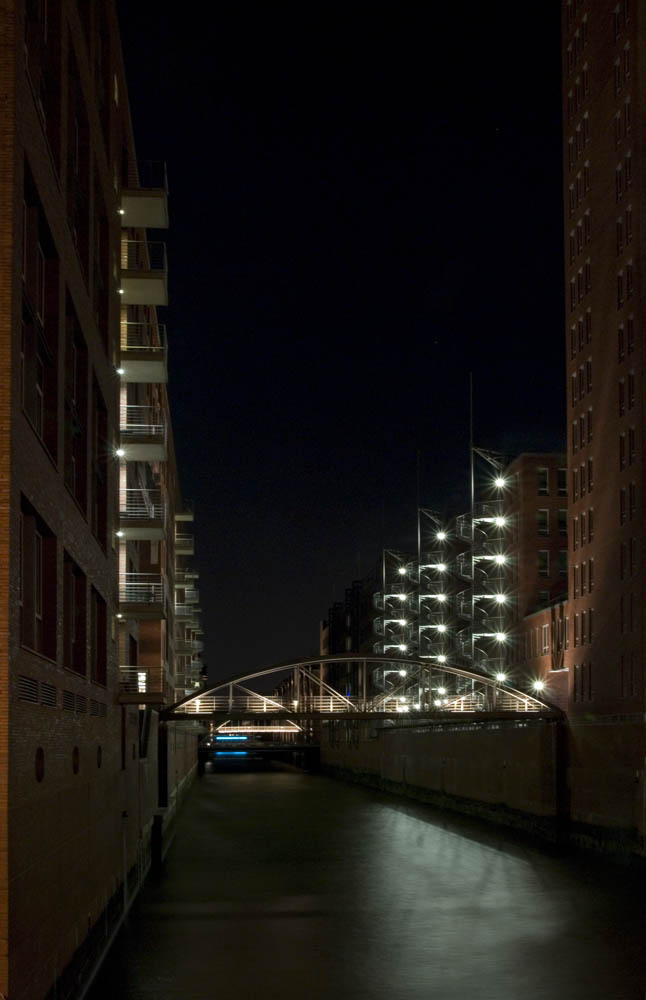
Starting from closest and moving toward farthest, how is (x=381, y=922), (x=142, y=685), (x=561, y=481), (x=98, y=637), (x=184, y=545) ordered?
(x=98, y=637) < (x=381, y=922) < (x=142, y=685) < (x=561, y=481) < (x=184, y=545)

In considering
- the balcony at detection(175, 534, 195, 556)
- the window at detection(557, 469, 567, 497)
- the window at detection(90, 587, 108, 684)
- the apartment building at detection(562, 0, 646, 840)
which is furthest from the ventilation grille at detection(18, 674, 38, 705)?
the balcony at detection(175, 534, 195, 556)

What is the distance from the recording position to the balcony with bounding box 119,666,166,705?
1168 inches

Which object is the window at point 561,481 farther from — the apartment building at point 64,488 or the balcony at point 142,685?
the apartment building at point 64,488

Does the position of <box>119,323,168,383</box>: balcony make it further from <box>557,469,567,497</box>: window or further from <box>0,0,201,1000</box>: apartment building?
<box>557,469,567,497</box>: window

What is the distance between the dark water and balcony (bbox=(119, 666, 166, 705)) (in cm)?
490

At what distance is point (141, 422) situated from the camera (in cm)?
5181

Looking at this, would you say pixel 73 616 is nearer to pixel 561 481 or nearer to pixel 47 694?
pixel 47 694

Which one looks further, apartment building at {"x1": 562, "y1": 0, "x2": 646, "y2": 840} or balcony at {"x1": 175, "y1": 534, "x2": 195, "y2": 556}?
balcony at {"x1": 175, "y1": 534, "x2": 195, "y2": 556}

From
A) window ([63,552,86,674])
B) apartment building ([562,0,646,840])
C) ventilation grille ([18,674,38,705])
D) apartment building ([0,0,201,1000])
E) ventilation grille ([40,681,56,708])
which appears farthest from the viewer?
apartment building ([562,0,646,840])

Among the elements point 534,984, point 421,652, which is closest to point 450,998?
point 534,984

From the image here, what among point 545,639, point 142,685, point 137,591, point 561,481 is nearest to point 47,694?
point 137,591

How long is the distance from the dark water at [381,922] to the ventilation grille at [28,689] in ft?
26.7

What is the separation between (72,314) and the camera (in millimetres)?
21828

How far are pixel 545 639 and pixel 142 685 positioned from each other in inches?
841
